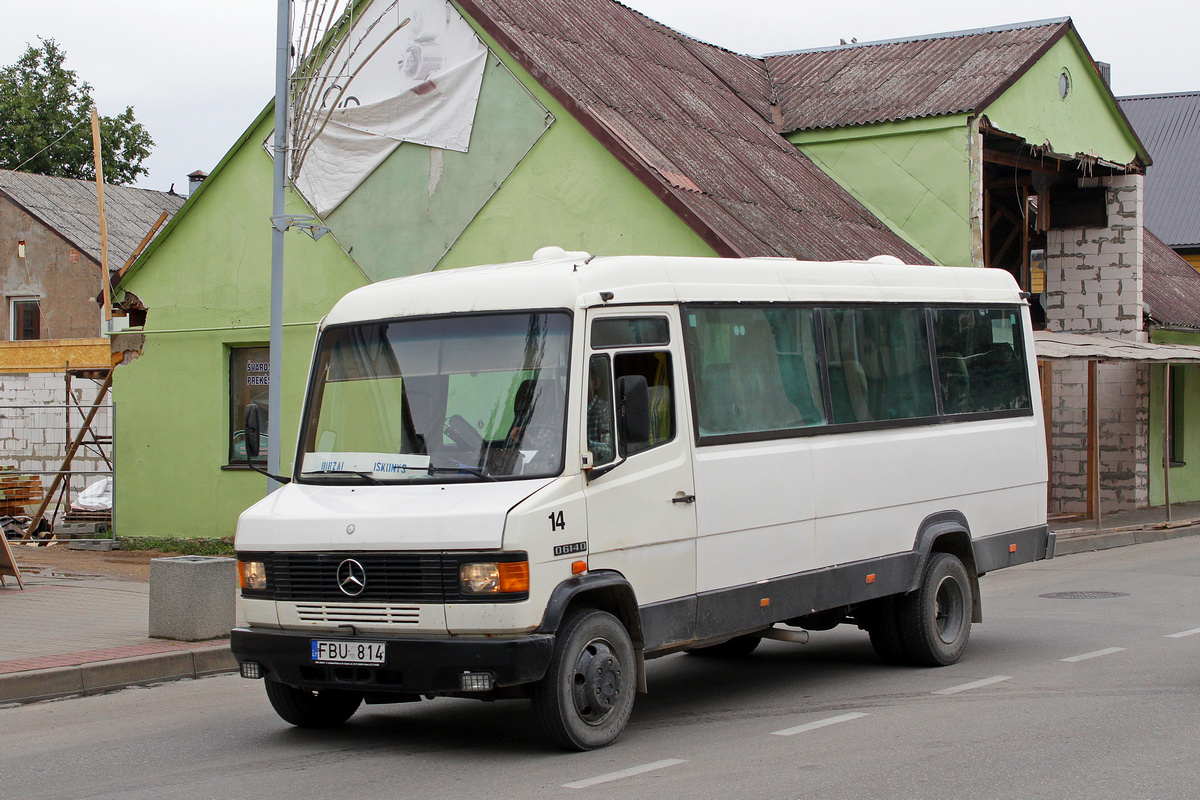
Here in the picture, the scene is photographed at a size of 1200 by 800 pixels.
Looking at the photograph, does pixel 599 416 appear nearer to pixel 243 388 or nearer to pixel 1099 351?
pixel 243 388

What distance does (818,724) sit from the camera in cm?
779

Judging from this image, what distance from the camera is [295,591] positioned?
730 centimetres

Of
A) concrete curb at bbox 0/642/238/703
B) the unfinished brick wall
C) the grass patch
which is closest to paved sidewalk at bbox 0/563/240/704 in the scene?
concrete curb at bbox 0/642/238/703

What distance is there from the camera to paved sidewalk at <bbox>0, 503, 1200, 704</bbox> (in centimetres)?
938

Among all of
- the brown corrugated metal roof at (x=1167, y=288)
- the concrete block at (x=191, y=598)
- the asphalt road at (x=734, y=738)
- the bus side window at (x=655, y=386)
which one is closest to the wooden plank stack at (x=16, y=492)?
the concrete block at (x=191, y=598)

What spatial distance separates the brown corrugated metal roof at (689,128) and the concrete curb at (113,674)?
779 centimetres

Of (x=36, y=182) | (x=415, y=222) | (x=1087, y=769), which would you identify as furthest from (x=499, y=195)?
(x=36, y=182)

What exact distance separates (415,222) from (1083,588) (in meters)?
9.34

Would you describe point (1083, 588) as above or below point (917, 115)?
below

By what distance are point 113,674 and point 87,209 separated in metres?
34.6

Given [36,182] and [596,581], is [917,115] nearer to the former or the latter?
[596,581]

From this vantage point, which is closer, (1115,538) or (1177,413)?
(1115,538)

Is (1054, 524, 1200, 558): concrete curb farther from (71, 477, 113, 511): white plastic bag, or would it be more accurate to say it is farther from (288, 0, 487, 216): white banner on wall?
(71, 477, 113, 511): white plastic bag

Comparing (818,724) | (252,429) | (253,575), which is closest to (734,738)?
(818,724)
